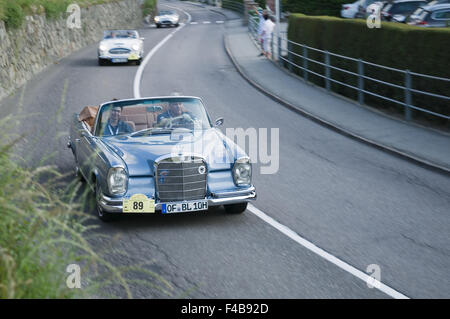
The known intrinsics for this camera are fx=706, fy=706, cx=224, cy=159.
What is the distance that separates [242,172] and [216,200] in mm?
561

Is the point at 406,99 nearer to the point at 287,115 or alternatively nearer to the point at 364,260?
the point at 287,115

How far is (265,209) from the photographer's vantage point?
1031 cm

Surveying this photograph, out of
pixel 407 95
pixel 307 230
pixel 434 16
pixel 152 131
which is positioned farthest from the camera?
pixel 434 16

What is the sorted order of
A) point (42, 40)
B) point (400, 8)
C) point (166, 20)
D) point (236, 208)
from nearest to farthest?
point (236, 208)
point (42, 40)
point (400, 8)
point (166, 20)

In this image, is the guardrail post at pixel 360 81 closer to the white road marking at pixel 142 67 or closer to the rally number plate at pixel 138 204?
the white road marking at pixel 142 67

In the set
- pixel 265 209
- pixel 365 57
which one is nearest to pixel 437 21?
pixel 365 57

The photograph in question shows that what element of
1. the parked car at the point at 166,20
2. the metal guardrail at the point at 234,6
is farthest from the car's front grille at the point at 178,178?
the metal guardrail at the point at 234,6

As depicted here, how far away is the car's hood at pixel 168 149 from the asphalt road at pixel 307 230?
81 centimetres

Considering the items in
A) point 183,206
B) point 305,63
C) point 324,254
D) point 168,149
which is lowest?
point 324,254

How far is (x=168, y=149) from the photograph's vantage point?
9508mm

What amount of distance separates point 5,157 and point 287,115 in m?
13.1

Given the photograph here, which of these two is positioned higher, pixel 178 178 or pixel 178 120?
pixel 178 120

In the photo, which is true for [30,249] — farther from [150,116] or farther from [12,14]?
[12,14]

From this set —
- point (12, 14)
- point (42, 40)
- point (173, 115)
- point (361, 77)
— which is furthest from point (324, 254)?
point (42, 40)
